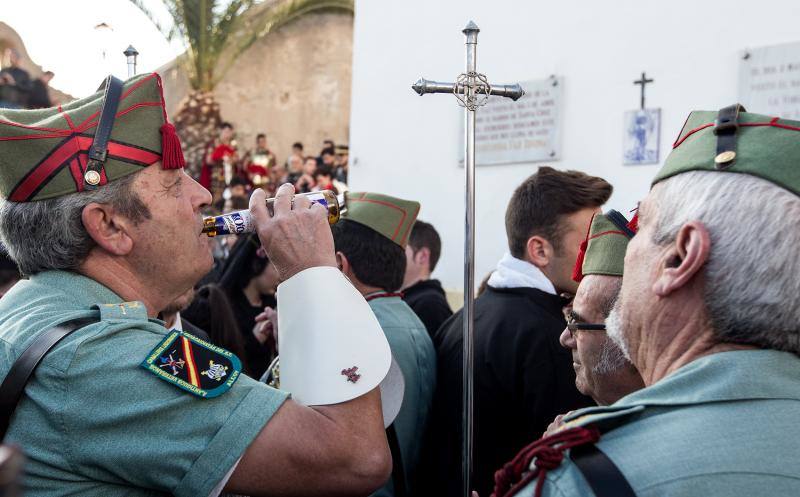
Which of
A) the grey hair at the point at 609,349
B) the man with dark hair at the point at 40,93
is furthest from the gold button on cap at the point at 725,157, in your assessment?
the man with dark hair at the point at 40,93

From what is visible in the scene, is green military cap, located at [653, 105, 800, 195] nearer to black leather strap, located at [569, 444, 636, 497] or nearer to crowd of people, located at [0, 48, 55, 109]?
black leather strap, located at [569, 444, 636, 497]

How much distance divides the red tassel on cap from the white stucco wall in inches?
205

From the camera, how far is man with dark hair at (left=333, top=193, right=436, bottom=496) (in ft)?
10.7

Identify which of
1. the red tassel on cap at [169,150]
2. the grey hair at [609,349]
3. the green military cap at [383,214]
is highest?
the red tassel on cap at [169,150]

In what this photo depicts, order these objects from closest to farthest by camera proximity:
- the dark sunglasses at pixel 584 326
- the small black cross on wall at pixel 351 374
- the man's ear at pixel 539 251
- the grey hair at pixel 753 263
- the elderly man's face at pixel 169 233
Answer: the grey hair at pixel 753 263
the small black cross on wall at pixel 351 374
the elderly man's face at pixel 169 233
the dark sunglasses at pixel 584 326
the man's ear at pixel 539 251

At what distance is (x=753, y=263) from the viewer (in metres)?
1.38

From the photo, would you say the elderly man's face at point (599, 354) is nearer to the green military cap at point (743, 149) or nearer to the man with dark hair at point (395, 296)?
the green military cap at point (743, 149)

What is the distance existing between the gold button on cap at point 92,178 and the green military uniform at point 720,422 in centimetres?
117

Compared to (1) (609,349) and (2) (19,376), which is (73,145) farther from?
(1) (609,349)

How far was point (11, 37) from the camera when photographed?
9930 millimetres

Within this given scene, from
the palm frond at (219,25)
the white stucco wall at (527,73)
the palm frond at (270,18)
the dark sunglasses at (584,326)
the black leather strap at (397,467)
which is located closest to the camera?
the dark sunglasses at (584,326)

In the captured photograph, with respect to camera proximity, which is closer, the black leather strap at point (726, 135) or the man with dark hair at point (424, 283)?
the black leather strap at point (726, 135)

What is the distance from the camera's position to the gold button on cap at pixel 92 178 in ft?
6.52

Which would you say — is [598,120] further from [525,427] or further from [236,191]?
[236,191]
